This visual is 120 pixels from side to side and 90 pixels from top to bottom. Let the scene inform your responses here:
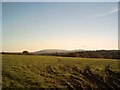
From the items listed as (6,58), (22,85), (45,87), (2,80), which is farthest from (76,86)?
(6,58)

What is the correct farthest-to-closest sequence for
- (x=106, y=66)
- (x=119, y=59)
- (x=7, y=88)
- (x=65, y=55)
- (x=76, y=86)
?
(x=65, y=55), (x=119, y=59), (x=106, y=66), (x=76, y=86), (x=7, y=88)

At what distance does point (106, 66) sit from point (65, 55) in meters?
4.76

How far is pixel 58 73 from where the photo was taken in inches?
714

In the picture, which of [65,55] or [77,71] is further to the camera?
[65,55]

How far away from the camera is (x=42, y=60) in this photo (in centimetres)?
1998

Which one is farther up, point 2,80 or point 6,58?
point 6,58

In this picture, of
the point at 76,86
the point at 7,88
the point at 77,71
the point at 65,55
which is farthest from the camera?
the point at 65,55

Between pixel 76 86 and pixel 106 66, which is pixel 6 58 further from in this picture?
pixel 106 66

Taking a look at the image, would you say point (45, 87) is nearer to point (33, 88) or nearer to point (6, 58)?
point (33, 88)

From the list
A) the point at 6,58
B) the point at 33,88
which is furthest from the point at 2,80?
the point at 6,58

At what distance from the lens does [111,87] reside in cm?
1725

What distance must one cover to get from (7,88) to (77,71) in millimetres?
5751

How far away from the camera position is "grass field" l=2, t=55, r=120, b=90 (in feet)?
53.1

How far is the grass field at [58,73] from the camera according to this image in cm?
1619
